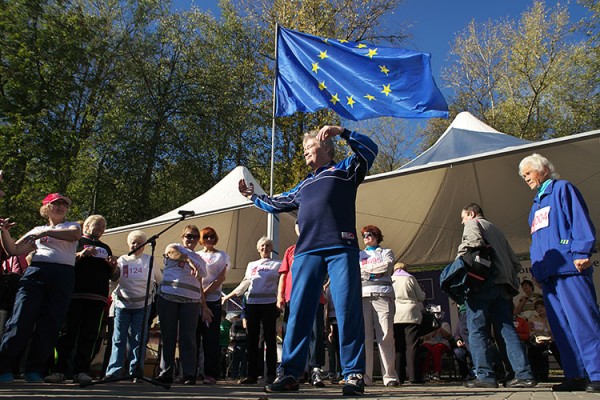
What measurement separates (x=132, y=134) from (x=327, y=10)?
922 centimetres

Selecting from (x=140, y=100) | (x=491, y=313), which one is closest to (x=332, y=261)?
(x=491, y=313)

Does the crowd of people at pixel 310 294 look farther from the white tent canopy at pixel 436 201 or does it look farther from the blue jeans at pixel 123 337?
the white tent canopy at pixel 436 201

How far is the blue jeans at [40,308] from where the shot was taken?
4.77 m

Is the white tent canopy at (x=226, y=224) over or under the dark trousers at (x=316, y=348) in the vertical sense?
over

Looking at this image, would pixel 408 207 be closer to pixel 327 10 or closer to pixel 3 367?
pixel 3 367

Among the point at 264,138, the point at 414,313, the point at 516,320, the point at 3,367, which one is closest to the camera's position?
the point at 3,367

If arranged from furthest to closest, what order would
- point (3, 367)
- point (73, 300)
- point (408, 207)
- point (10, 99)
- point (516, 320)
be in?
point (10, 99) < point (408, 207) < point (516, 320) < point (73, 300) < point (3, 367)

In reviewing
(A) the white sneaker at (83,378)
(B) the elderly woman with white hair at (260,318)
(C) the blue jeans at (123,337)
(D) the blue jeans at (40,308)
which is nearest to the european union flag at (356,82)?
(B) the elderly woman with white hair at (260,318)

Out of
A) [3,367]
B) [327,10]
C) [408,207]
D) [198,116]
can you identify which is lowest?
[3,367]

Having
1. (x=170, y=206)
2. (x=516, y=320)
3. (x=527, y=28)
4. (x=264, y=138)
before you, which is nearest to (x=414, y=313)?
(x=516, y=320)

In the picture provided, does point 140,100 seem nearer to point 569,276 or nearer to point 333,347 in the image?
point 333,347

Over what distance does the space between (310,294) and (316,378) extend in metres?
2.63

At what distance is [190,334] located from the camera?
568 cm

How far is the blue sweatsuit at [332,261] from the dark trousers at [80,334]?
2.31 m
